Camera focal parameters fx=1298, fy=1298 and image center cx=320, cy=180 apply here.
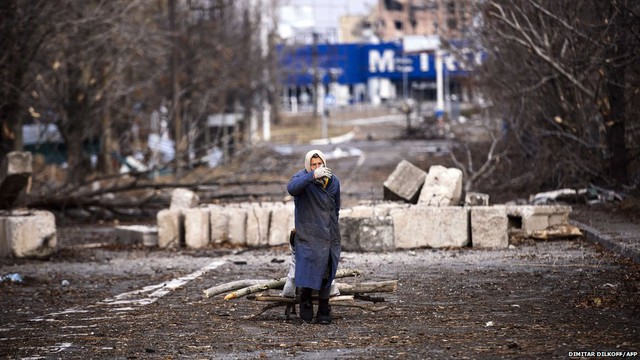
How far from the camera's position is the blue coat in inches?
479

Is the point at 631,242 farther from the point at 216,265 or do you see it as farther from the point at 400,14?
the point at 400,14

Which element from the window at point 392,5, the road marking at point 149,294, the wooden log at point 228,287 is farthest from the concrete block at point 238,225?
the window at point 392,5

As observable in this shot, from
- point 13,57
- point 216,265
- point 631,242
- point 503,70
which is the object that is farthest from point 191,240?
point 503,70

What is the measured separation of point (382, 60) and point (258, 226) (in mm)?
91452

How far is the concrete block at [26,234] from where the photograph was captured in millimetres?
20156

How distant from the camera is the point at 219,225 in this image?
72.5 ft

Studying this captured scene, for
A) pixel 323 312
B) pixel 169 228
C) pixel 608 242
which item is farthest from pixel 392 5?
pixel 323 312

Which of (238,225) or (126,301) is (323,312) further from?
(238,225)

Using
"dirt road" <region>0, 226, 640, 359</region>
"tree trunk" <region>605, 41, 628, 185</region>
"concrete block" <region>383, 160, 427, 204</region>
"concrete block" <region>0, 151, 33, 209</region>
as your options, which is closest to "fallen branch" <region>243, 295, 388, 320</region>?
"dirt road" <region>0, 226, 640, 359</region>

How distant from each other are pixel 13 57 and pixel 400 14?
3978 inches

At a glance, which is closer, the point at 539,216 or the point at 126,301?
the point at 126,301

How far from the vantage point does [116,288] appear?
52.7 feet

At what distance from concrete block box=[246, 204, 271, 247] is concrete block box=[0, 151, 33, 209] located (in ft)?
13.7

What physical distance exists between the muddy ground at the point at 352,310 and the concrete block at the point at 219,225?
165 centimetres
